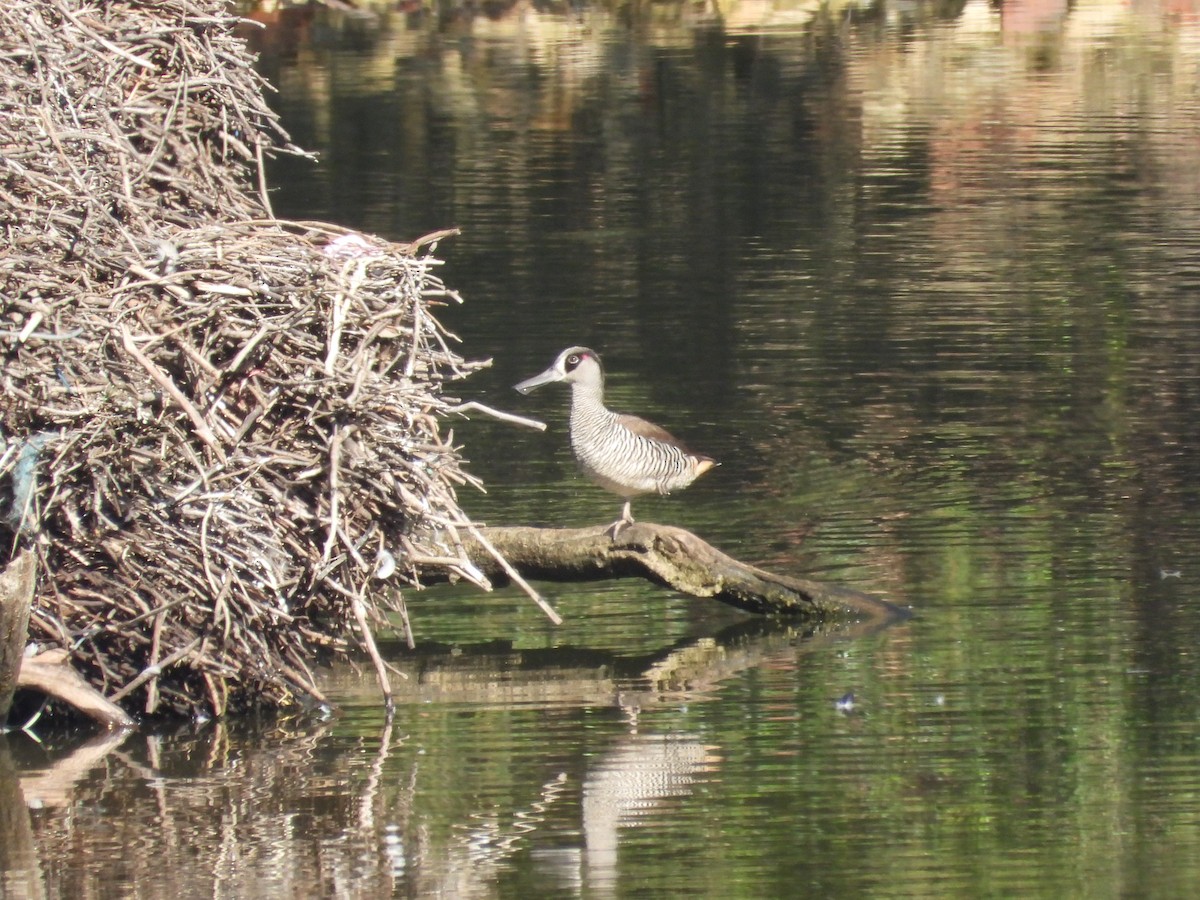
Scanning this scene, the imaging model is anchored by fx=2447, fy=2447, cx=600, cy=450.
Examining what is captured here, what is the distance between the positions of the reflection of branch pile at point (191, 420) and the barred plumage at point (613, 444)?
1.63m

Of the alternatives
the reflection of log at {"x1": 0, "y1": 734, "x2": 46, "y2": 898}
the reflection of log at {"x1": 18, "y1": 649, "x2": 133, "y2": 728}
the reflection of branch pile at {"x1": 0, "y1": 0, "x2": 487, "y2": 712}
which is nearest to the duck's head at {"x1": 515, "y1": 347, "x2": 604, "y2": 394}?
the reflection of branch pile at {"x1": 0, "y1": 0, "x2": 487, "y2": 712}

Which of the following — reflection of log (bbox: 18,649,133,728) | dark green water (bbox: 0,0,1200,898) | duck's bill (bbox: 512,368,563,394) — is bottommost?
dark green water (bbox: 0,0,1200,898)

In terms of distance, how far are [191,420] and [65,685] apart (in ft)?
3.73

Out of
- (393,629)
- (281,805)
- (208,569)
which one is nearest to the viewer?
(281,805)

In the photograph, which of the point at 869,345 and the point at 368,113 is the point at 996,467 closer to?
the point at 869,345

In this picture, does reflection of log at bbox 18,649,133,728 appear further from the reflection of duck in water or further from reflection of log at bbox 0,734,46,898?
the reflection of duck in water

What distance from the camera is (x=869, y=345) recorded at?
55.5 feet

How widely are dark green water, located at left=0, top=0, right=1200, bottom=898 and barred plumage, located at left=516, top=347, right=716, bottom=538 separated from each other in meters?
0.56

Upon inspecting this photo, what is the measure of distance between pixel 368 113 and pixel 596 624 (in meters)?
20.6

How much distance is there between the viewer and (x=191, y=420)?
8.81m

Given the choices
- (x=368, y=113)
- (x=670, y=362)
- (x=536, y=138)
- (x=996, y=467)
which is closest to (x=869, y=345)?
(x=670, y=362)

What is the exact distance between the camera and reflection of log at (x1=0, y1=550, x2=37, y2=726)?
8.52 meters

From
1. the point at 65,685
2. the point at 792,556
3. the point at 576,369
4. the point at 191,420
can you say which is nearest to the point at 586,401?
the point at 576,369

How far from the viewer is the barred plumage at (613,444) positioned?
11.1m
